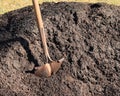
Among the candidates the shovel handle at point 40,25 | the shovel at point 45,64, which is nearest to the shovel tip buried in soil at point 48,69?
the shovel at point 45,64

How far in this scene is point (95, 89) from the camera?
471 cm

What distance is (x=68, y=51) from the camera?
5.05 metres

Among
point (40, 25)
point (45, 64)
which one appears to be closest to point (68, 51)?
point (45, 64)

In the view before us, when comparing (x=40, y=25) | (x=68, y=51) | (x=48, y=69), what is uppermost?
(x=40, y=25)

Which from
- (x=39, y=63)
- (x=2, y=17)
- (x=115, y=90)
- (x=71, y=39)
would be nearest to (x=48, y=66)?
(x=39, y=63)

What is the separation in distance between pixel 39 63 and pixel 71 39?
1.80 ft

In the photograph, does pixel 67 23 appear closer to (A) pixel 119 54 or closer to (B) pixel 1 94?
(A) pixel 119 54

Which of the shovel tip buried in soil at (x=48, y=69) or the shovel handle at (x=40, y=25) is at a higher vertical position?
the shovel handle at (x=40, y=25)

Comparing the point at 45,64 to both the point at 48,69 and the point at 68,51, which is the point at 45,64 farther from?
the point at 68,51

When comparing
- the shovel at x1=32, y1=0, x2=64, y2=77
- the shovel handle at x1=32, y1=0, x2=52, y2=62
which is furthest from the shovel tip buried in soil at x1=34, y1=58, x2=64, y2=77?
the shovel handle at x1=32, y1=0, x2=52, y2=62

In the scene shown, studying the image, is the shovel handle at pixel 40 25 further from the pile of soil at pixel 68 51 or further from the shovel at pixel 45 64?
the pile of soil at pixel 68 51

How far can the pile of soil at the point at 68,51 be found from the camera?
15.4ft

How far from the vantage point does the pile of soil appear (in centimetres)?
469

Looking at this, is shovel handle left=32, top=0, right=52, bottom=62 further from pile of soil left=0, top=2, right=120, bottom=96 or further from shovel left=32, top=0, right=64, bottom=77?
pile of soil left=0, top=2, right=120, bottom=96
